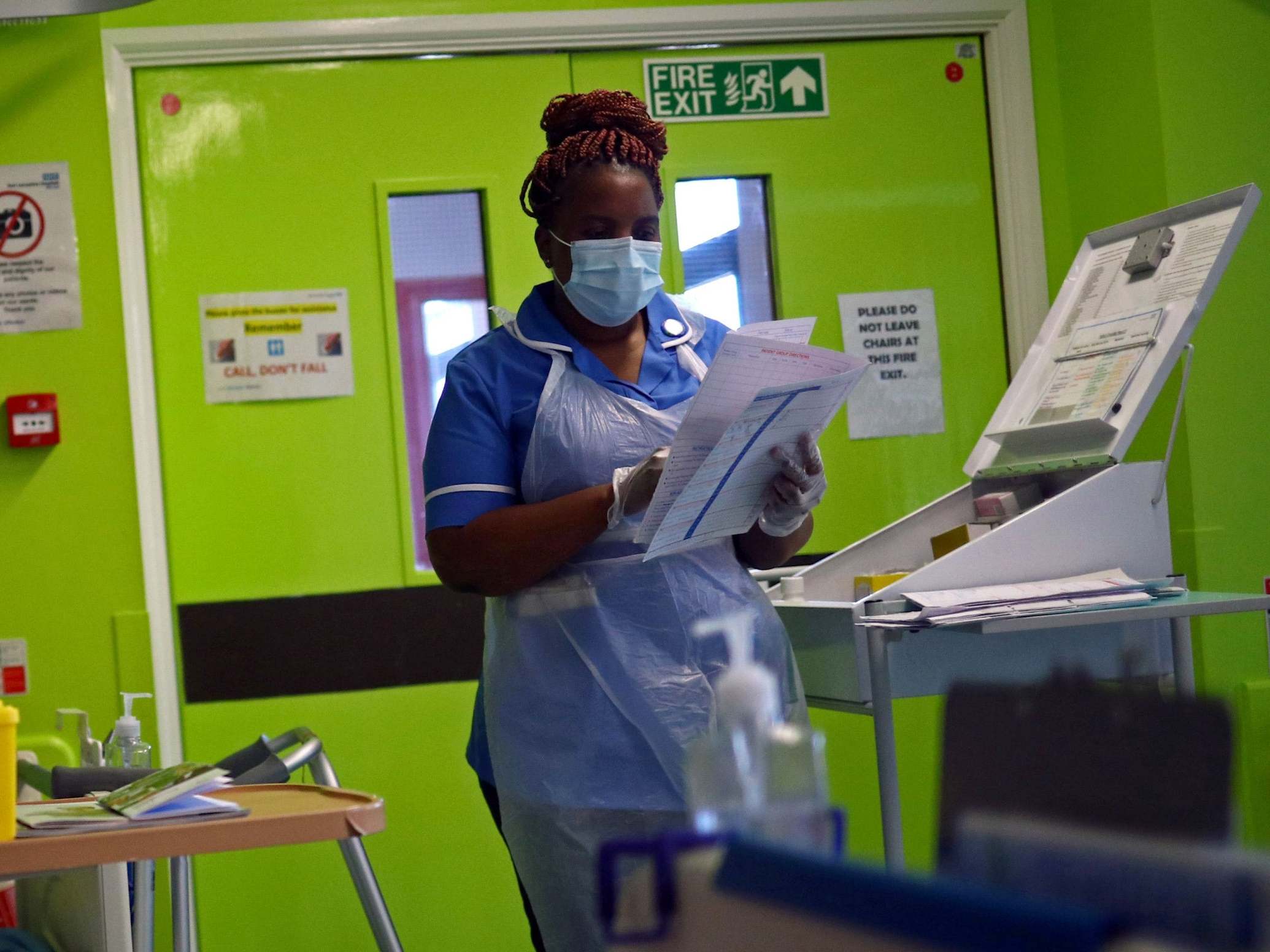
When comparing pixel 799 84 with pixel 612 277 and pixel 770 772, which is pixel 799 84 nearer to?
pixel 612 277

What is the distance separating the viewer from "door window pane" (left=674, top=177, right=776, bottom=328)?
132 inches

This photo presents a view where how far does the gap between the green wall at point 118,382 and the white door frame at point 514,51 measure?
37 mm

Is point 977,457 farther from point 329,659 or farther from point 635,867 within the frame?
point 635,867

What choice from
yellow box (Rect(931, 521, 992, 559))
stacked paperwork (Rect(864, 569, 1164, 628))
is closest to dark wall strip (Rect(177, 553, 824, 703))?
yellow box (Rect(931, 521, 992, 559))

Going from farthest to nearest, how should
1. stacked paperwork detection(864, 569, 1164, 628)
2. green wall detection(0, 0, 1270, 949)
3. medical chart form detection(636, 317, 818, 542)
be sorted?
1. green wall detection(0, 0, 1270, 949)
2. stacked paperwork detection(864, 569, 1164, 628)
3. medical chart form detection(636, 317, 818, 542)

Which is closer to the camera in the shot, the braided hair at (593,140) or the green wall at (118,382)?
the braided hair at (593,140)

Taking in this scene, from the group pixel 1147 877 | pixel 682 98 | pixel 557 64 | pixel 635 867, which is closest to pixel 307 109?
pixel 557 64

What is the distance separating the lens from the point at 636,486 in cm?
157

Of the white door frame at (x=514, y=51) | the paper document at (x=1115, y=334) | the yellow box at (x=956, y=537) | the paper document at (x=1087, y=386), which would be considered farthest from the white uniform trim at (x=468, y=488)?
the white door frame at (x=514, y=51)

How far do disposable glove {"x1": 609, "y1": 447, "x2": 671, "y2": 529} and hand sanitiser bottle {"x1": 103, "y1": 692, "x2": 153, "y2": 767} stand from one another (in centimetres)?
81

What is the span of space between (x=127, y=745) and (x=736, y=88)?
2.16m

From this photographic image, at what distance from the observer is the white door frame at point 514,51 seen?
3.07 m

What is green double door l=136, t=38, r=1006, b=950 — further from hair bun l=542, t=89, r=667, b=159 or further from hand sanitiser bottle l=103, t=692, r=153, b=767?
hair bun l=542, t=89, r=667, b=159

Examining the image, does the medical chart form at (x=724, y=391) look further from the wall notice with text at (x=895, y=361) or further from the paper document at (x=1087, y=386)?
the wall notice with text at (x=895, y=361)
